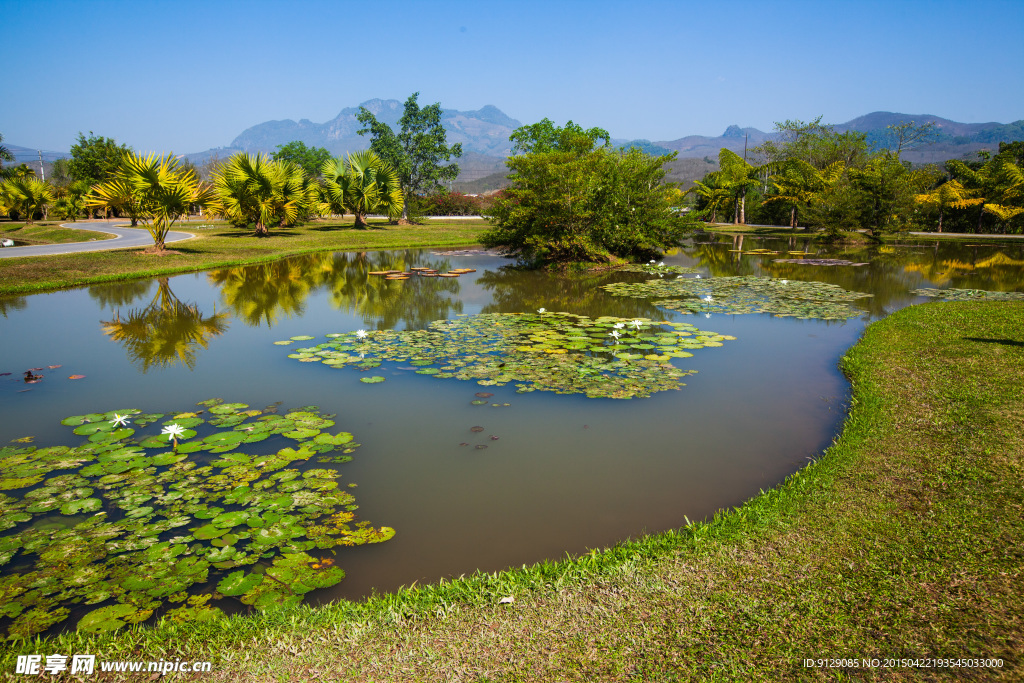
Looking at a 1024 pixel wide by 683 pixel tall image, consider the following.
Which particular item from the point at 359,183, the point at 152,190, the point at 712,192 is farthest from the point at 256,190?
the point at 712,192

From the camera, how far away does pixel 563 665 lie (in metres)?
2.41

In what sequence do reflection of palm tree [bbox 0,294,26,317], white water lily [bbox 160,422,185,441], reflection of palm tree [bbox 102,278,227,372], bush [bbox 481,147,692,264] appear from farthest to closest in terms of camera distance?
bush [bbox 481,147,692,264] → reflection of palm tree [bbox 0,294,26,317] → reflection of palm tree [bbox 102,278,227,372] → white water lily [bbox 160,422,185,441]

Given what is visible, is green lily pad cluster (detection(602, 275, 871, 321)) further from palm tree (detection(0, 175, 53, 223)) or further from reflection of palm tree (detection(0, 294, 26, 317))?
palm tree (detection(0, 175, 53, 223))

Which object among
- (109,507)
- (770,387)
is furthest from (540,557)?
(770,387)

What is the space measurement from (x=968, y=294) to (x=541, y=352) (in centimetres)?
1116

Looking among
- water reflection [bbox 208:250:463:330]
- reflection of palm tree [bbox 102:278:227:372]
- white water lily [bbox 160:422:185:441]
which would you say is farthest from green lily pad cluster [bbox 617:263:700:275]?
white water lily [bbox 160:422:185:441]

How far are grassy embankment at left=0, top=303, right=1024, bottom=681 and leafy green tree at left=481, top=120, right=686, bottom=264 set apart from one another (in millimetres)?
12615

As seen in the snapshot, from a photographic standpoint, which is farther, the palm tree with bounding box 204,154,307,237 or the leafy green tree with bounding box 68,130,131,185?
the leafy green tree with bounding box 68,130,131,185

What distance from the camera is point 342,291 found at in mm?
12977

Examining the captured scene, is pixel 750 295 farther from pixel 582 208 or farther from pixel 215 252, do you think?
pixel 215 252

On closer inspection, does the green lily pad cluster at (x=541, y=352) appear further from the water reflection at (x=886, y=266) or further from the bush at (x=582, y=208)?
the bush at (x=582, y=208)

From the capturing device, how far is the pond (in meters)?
3.41

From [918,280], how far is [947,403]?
39.7ft

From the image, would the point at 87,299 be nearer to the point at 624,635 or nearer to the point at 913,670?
the point at 624,635
